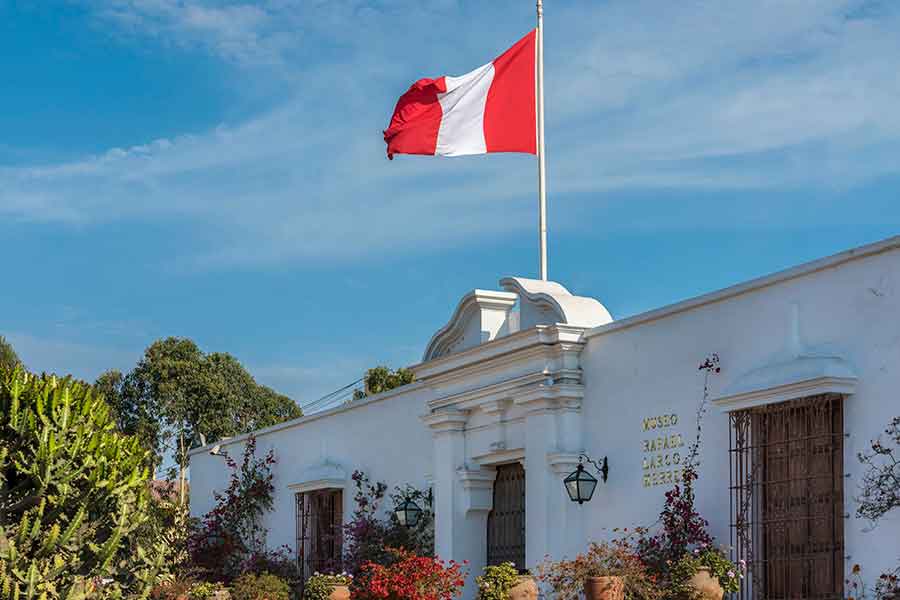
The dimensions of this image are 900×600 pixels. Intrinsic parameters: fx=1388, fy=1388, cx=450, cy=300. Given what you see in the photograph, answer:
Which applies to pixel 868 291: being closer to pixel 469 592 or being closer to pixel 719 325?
pixel 719 325

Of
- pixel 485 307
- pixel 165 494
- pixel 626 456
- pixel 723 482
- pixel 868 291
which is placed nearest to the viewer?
pixel 868 291

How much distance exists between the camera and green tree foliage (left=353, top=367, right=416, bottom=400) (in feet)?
128

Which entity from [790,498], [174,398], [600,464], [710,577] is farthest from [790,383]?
[174,398]

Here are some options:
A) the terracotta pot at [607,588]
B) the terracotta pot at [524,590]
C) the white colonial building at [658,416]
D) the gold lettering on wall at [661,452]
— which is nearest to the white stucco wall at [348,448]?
the white colonial building at [658,416]

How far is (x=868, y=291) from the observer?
11.4 m

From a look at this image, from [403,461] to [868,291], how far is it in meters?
8.86

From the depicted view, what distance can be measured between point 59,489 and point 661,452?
587cm

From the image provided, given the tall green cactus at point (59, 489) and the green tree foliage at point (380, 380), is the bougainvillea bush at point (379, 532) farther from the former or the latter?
the green tree foliage at point (380, 380)

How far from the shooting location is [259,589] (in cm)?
1825

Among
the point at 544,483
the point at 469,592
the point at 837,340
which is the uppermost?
the point at 837,340

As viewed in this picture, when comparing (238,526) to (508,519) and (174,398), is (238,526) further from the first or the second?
→ (174,398)

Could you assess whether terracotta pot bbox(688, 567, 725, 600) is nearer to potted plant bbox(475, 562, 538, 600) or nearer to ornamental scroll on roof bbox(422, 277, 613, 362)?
potted plant bbox(475, 562, 538, 600)

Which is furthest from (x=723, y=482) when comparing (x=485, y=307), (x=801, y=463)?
(x=485, y=307)

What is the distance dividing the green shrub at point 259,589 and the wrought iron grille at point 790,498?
302 inches
